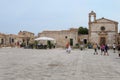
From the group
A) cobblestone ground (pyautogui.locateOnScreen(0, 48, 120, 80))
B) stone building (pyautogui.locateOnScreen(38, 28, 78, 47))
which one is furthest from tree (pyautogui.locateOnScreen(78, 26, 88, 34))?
cobblestone ground (pyautogui.locateOnScreen(0, 48, 120, 80))

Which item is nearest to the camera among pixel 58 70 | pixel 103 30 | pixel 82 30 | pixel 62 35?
pixel 58 70

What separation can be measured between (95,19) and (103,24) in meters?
2.06

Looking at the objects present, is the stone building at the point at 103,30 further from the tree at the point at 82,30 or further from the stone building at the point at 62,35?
the tree at the point at 82,30

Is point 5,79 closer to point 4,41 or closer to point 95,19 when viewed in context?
point 95,19

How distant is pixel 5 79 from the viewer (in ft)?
32.1

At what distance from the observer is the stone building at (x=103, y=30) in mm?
62188

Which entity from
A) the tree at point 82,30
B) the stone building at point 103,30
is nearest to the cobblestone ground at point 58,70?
the stone building at point 103,30

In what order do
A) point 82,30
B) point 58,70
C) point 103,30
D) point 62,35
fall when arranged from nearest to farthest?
point 58,70, point 103,30, point 62,35, point 82,30

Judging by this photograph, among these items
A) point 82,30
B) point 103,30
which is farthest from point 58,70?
Result: point 82,30

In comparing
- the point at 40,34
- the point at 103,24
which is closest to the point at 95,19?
the point at 103,24

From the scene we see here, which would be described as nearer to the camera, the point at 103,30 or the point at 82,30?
the point at 103,30

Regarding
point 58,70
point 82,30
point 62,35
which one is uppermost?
point 82,30

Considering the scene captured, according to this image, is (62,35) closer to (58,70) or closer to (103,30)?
(103,30)

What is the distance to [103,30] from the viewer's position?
2458 inches
